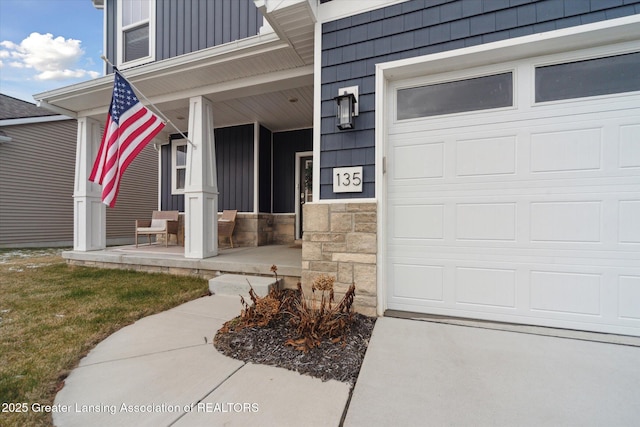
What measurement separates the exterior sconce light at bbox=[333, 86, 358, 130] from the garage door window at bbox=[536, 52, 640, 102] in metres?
1.49

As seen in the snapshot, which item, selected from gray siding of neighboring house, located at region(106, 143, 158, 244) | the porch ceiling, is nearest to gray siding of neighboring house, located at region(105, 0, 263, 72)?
the porch ceiling

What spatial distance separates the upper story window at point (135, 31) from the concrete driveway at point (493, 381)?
591cm

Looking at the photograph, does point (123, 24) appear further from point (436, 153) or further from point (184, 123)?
point (436, 153)

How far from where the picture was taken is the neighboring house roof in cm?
829

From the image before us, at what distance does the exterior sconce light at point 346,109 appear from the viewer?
97.5 inches

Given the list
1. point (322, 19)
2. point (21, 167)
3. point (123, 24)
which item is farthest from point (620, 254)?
point (21, 167)

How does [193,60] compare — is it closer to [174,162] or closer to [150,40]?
[150,40]

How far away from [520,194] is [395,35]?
174cm

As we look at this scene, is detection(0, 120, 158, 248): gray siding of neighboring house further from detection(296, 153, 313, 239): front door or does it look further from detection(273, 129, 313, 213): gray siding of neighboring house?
detection(296, 153, 313, 239): front door

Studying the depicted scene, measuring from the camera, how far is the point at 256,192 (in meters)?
5.77

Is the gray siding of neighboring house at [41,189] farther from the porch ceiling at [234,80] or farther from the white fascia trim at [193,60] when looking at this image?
the white fascia trim at [193,60]

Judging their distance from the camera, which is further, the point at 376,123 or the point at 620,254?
the point at 376,123

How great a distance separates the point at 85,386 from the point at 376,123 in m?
2.71

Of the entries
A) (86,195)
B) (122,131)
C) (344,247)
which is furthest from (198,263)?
(86,195)
